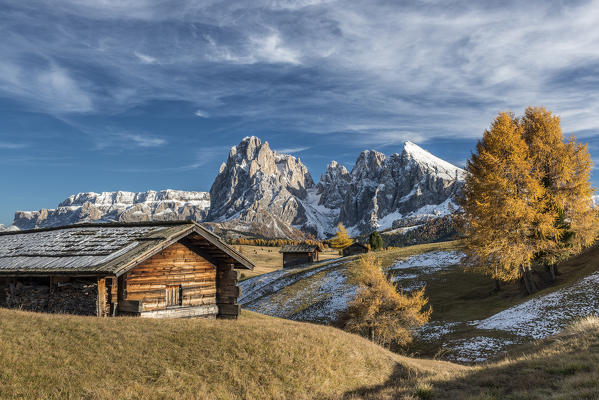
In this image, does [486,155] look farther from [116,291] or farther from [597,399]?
[116,291]

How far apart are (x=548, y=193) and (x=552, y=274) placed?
27.4 feet

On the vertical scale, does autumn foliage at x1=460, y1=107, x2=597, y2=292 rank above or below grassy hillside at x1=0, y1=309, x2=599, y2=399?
above

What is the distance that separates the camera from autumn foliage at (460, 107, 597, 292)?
2972 cm

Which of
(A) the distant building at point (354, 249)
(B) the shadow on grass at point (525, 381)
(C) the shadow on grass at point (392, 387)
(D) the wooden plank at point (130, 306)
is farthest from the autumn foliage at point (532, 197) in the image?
(A) the distant building at point (354, 249)

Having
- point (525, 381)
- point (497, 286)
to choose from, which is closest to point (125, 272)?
point (525, 381)

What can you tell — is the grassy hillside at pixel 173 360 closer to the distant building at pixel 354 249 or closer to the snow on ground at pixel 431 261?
the snow on ground at pixel 431 261

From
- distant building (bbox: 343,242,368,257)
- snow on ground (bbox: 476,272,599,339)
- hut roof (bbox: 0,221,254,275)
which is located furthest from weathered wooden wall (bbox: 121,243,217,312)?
distant building (bbox: 343,242,368,257)

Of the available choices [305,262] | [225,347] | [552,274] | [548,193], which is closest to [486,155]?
[548,193]

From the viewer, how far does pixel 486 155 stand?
30.6m

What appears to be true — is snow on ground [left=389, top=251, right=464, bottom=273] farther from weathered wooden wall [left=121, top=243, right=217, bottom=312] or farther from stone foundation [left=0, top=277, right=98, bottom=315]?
stone foundation [left=0, top=277, right=98, bottom=315]

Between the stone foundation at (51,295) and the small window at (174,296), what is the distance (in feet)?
11.9

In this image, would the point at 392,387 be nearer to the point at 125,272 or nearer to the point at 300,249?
the point at 125,272

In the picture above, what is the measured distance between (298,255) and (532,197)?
70652 millimetres

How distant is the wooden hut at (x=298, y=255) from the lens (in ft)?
314
